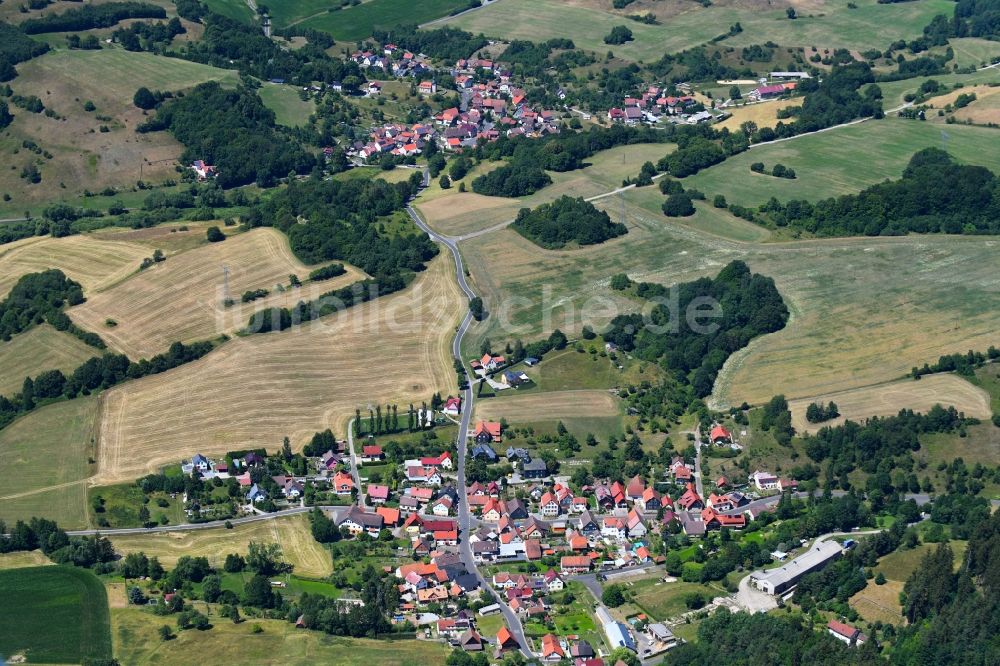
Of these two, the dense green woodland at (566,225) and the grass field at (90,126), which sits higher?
the grass field at (90,126)

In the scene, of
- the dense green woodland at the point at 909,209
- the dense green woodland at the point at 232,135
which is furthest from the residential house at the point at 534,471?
the dense green woodland at the point at 232,135

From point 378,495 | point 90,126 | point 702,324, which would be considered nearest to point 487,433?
point 378,495

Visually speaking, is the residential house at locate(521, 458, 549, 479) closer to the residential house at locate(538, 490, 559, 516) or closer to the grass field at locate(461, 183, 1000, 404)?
the residential house at locate(538, 490, 559, 516)

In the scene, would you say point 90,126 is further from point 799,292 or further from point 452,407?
point 799,292

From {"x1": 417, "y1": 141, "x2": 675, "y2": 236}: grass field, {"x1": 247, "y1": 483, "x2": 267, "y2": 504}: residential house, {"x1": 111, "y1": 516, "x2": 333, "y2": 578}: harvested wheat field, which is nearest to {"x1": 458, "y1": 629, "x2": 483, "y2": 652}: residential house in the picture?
{"x1": 111, "y1": 516, "x2": 333, "y2": 578}: harvested wheat field

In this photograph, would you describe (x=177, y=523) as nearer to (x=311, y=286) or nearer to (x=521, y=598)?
(x=521, y=598)

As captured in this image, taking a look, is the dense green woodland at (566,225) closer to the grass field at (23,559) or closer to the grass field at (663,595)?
the grass field at (663,595)
